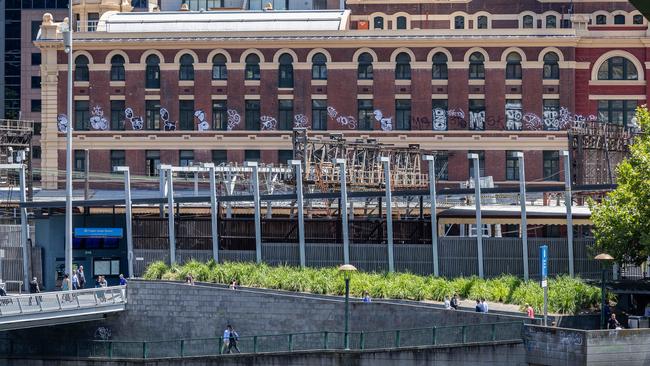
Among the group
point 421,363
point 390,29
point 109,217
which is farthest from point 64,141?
point 421,363

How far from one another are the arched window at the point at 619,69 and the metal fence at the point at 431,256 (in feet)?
122

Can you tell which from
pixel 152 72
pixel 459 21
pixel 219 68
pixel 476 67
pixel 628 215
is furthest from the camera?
pixel 459 21

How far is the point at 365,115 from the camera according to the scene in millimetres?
106625

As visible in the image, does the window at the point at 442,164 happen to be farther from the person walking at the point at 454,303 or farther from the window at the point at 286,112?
the person walking at the point at 454,303

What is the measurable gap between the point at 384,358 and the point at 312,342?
3.16 metres

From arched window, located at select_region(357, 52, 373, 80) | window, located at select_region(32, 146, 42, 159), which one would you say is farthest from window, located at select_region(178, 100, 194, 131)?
window, located at select_region(32, 146, 42, 159)

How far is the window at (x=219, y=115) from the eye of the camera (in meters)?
107

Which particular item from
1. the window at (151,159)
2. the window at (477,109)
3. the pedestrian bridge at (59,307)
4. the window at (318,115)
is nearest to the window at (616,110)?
the window at (477,109)

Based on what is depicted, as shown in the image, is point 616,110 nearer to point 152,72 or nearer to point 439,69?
point 439,69

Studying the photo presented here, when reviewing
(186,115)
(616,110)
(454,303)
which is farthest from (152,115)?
(454,303)

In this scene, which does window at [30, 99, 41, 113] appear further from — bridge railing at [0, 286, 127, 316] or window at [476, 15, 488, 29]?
bridge railing at [0, 286, 127, 316]

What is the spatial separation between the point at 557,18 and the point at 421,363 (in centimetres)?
5227

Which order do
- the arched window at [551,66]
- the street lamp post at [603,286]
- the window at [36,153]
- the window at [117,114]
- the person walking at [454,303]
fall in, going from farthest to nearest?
the window at [36,153] → the window at [117,114] → the arched window at [551,66] → the person walking at [454,303] → the street lamp post at [603,286]

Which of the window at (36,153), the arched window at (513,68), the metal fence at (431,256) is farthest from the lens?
the window at (36,153)
